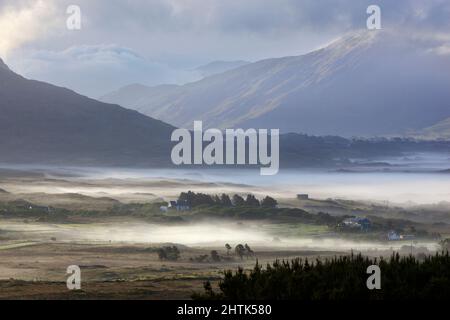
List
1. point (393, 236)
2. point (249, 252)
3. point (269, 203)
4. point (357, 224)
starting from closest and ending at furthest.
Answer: point (249, 252), point (393, 236), point (357, 224), point (269, 203)

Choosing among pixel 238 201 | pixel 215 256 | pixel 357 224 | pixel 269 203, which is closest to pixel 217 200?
pixel 238 201

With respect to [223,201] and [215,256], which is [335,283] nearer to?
[215,256]

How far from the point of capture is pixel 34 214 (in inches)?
6038

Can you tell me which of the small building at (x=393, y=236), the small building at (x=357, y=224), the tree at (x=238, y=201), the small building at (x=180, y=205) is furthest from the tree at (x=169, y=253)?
the tree at (x=238, y=201)

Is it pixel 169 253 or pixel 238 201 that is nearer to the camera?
pixel 169 253

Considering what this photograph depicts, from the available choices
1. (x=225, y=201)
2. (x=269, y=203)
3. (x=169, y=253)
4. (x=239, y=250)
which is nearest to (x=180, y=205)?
(x=225, y=201)

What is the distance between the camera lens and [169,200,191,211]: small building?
17346 cm

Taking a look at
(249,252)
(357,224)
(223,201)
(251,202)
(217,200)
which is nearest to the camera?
(249,252)

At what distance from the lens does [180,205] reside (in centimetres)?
17600

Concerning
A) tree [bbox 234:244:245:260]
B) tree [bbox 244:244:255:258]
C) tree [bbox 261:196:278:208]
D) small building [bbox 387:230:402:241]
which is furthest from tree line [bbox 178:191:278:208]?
tree [bbox 244:244:255:258]

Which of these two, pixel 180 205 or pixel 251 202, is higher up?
pixel 251 202

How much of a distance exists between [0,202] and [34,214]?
19.1 m

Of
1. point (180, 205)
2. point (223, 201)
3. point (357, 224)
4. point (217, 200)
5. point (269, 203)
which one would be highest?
point (217, 200)
